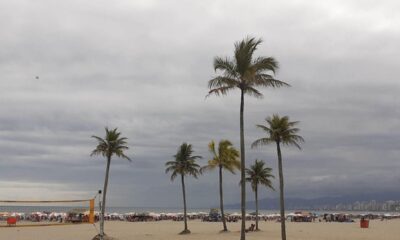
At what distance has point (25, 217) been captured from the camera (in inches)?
3915

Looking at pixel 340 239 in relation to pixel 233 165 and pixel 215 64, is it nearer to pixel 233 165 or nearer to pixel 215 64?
pixel 233 165

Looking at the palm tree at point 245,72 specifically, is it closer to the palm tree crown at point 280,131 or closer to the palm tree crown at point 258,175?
the palm tree crown at point 280,131

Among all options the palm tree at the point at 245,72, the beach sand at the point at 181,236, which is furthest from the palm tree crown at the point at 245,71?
the beach sand at the point at 181,236

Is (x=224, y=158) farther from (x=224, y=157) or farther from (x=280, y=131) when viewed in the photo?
(x=280, y=131)

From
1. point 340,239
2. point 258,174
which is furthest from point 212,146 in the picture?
point 340,239

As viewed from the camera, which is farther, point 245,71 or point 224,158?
point 224,158

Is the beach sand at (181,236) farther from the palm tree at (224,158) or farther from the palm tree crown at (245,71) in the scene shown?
the palm tree crown at (245,71)

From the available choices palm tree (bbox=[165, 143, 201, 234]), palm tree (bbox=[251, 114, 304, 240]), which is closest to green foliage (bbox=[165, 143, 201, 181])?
palm tree (bbox=[165, 143, 201, 234])

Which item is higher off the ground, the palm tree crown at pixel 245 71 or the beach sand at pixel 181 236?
the palm tree crown at pixel 245 71

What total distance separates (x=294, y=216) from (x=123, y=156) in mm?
70106

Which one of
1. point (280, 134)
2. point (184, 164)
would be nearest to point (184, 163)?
point (184, 164)

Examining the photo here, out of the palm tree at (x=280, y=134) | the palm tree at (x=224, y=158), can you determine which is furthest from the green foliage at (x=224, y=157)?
the palm tree at (x=280, y=134)

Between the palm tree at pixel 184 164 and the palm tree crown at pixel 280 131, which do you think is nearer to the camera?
the palm tree crown at pixel 280 131

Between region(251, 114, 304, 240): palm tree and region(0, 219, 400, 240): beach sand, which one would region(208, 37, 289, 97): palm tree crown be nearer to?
region(251, 114, 304, 240): palm tree
